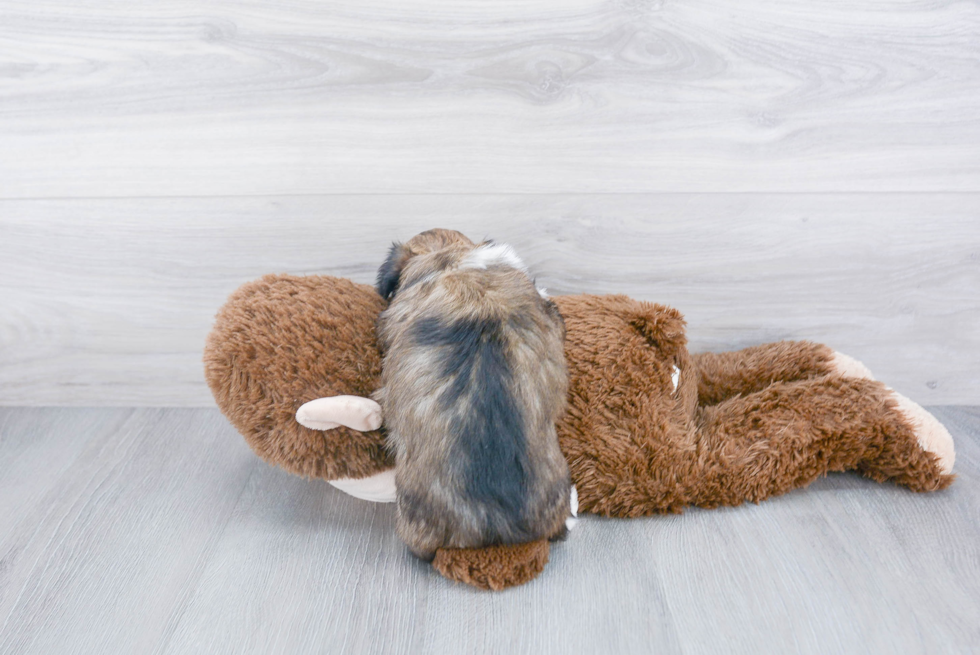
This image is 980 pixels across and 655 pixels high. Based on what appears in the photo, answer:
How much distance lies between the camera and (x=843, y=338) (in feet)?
4.28

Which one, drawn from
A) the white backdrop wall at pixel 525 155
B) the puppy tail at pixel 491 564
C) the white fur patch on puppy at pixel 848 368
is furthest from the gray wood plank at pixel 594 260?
the puppy tail at pixel 491 564

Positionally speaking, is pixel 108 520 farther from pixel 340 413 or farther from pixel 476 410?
pixel 476 410

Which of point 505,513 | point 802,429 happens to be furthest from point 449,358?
point 802,429

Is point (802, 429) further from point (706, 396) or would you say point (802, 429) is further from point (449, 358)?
point (449, 358)

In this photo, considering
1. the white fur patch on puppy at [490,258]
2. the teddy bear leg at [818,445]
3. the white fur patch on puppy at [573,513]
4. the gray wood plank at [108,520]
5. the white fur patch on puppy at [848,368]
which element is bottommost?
the gray wood plank at [108,520]

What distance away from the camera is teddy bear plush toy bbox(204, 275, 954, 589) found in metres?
0.94

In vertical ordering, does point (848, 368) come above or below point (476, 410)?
below

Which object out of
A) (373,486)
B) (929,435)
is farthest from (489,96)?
(929,435)

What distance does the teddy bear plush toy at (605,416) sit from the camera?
0.94 meters

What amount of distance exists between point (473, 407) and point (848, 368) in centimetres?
77

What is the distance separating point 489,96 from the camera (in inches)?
44.7

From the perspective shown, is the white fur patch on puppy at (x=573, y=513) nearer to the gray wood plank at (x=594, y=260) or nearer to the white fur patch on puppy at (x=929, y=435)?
the gray wood plank at (x=594, y=260)

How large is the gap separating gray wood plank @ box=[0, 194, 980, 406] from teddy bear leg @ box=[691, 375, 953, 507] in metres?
0.26

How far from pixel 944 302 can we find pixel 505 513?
1.03 m
